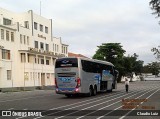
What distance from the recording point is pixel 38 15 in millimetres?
71562

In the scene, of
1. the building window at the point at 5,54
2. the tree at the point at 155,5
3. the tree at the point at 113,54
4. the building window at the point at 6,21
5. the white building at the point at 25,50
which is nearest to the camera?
the tree at the point at 155,5

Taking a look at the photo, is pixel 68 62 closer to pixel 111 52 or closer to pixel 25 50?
pixel 25 50

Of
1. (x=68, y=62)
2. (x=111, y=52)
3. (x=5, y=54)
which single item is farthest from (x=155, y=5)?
(x=111, y=52)

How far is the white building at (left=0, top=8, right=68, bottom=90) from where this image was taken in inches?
2287

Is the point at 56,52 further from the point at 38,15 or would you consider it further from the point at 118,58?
the point at 118,58

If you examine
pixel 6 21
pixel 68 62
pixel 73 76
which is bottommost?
pixel 73 76

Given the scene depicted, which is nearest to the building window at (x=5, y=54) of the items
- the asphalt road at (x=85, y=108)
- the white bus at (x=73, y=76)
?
the white bus at (x=73, y=76)

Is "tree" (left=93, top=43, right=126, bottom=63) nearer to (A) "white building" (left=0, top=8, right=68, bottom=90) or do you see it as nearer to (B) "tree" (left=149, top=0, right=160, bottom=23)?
(A) "white building" (left=0, top=8, right=68, bottom=90)

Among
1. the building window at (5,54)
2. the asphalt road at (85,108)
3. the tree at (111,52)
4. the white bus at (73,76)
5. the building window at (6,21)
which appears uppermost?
the building window at (6,21)

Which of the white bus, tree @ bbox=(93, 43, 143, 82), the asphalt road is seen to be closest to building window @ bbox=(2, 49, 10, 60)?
the white bus

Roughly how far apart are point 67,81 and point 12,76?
32.0 metres

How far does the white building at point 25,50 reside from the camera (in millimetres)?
58094

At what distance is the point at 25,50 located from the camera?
6284 centimetres

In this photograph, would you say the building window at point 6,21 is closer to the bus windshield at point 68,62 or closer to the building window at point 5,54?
the building window at point 5,54
